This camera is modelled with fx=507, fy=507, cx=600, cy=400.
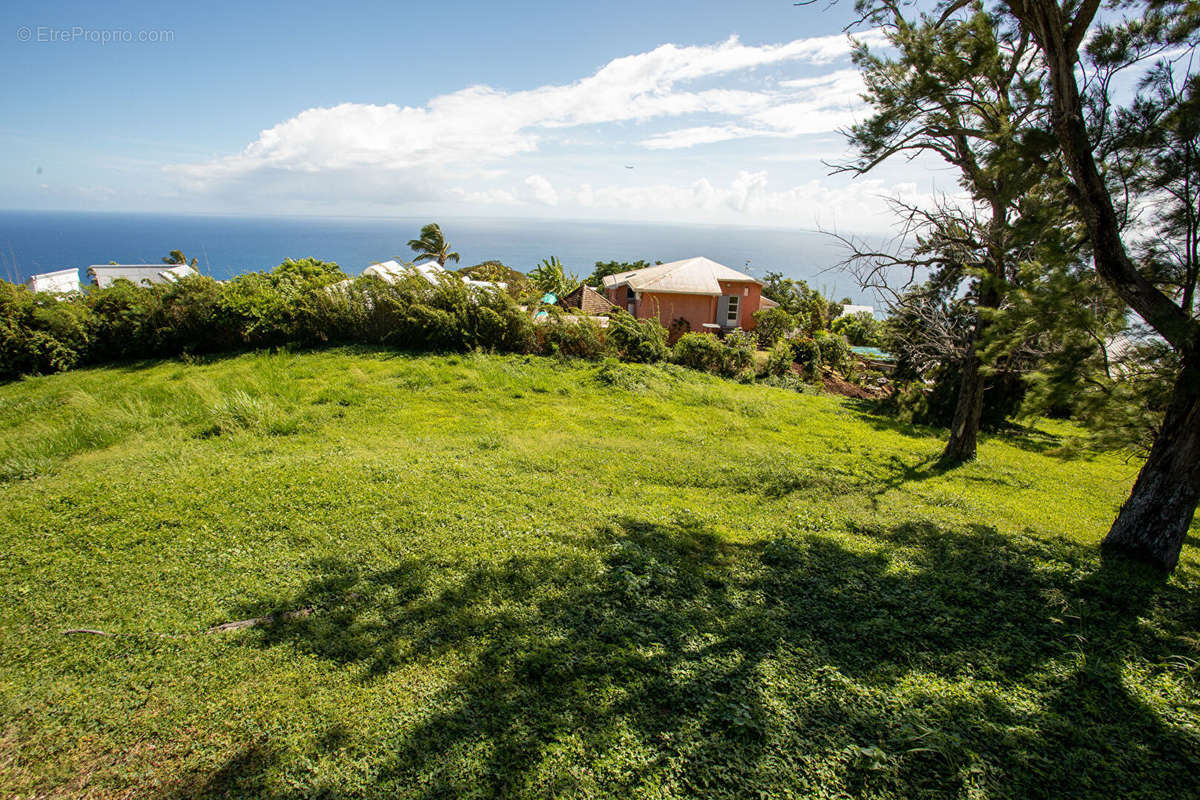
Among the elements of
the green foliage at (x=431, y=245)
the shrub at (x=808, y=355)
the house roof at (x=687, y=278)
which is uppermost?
the green foliage at (x=431, y=245)

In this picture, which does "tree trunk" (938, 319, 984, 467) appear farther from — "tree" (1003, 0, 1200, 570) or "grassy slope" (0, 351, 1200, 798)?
"tree" (1003, 0, 1200, 570)

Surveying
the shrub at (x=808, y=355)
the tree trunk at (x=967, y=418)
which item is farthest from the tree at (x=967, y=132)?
the shrub at (x=808, y=355)

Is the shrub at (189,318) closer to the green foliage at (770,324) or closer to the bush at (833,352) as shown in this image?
the green foliage at (770,324)

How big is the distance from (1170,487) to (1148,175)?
9.63 ft

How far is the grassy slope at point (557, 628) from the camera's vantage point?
2729 millimetres

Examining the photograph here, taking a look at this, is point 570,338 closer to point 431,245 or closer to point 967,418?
point 967,418

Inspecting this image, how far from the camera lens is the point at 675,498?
6328mm

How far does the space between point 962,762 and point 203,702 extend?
436 cm

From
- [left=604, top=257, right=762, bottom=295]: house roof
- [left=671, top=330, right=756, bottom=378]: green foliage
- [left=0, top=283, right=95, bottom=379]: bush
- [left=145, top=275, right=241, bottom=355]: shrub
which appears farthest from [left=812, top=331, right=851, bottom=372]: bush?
[left=0, top=283, right=95, bottom=379]: bush

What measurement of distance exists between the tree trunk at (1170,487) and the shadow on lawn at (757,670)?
42 cm

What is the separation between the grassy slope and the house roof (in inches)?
801

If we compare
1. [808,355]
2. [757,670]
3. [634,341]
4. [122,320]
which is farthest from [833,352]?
[122,320]

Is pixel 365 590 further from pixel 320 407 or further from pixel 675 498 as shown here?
pixel 320 407

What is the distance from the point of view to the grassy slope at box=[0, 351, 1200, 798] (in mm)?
2729
